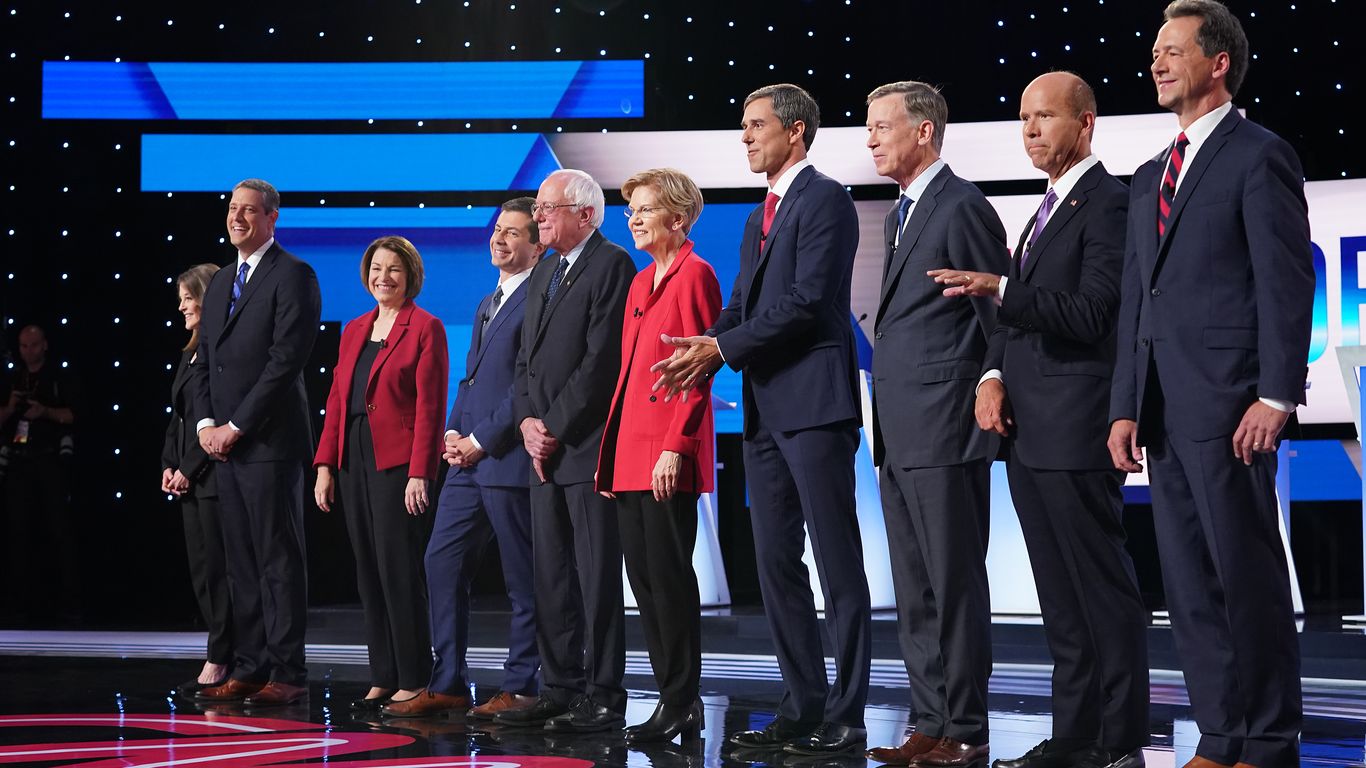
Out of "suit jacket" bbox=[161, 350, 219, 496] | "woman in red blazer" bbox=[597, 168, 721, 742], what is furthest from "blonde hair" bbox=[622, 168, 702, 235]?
"suit jacket" bbox=[161, 350, 219, 496]

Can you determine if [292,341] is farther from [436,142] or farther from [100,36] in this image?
[100,36]

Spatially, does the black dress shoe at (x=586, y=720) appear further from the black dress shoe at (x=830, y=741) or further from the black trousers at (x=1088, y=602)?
the black trousers at (x=1088, y=602)

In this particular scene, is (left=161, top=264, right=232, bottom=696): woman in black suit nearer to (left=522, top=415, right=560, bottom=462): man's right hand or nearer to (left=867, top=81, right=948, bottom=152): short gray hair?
(left=522, top=415, right=560, bottom=462): man's right hand

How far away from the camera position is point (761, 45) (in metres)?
7.06

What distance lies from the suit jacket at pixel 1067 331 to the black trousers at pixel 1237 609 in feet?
0.90

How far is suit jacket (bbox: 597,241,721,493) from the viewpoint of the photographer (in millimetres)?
3695

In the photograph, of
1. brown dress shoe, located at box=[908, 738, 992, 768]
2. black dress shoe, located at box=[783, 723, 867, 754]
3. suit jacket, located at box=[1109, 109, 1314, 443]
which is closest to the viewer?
suit jacket, located at box=[1109, 109, 1314, 443]

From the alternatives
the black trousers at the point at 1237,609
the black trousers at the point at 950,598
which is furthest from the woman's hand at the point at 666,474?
the black trousers at the point at 1237,609

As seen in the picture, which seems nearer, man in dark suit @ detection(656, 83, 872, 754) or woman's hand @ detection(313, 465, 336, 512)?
man in dark suit @ detection(656, 83, 872, 754)

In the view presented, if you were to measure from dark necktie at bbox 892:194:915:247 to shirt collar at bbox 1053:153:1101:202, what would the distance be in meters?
0.40

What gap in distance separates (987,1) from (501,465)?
3947mm

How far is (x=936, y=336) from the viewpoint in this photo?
3336 mm

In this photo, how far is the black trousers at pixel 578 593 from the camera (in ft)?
13.0

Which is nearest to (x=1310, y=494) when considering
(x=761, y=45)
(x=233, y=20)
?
(x=761, y=45)
